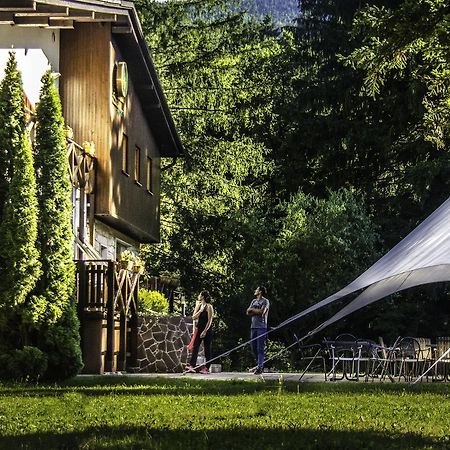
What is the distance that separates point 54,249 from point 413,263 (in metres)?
5.12

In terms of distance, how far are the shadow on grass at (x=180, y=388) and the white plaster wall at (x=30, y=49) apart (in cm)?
765

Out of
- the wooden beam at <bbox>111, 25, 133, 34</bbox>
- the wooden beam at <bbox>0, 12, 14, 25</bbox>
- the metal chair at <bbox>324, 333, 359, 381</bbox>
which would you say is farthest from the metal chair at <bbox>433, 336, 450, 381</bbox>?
the wooden beam at <bbox>0, 12, 14, 25</bbox>

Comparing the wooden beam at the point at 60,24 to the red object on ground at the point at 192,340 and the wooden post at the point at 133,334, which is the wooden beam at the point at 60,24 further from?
the red object on ground at the point at 192,340

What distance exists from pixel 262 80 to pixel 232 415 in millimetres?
28167

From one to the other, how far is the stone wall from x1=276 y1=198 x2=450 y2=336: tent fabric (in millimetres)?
6960

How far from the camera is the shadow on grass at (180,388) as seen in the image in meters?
14.0

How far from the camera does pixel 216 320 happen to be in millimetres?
36906

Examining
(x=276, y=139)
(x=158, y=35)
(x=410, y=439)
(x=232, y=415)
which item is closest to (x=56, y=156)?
(x=232, y=415)

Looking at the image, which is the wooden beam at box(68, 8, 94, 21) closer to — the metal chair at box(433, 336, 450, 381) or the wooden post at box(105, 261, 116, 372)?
the wooden post at box(105, 261, 116, 372)

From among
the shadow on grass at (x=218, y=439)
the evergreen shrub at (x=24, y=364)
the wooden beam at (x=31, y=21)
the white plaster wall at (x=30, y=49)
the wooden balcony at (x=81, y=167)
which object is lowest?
the shadow on grass at (x=218, y=439)

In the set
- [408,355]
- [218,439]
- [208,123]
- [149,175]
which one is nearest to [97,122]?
Answer: [149,175]

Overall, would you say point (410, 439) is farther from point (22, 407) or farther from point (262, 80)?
point (262, 80)

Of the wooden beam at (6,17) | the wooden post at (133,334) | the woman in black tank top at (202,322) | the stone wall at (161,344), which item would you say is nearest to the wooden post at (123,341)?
the wooden post at (133,334)

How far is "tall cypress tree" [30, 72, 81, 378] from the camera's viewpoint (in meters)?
15.9
